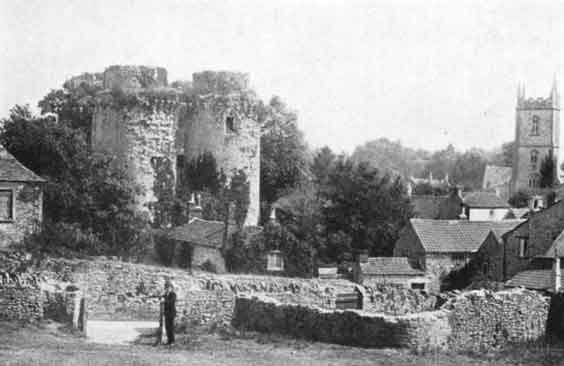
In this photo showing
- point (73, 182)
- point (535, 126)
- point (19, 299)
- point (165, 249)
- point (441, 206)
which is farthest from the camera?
point (535, 126)

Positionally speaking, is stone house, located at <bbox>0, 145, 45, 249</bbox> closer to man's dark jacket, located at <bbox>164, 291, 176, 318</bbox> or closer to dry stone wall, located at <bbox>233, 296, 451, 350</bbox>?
dry stone wall, located at <bbox>233, 296, 451, 350</bbox>

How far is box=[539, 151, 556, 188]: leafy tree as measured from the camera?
11906 cm

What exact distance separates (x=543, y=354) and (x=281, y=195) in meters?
33.9

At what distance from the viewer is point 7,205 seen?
107 feet

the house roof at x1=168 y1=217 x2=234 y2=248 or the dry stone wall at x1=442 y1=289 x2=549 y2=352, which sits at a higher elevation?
the house roof at x1=168 y1=217 x2=234 y2=248

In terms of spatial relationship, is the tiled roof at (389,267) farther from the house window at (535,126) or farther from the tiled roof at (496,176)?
the tiled roof at (496,176)

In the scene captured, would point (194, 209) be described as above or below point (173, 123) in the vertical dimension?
below

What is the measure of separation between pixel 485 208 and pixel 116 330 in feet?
208

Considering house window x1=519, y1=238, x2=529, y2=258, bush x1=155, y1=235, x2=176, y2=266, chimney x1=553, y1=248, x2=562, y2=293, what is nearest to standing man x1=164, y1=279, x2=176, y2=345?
chimney x1=553, y1=248, x2=562, y2=293

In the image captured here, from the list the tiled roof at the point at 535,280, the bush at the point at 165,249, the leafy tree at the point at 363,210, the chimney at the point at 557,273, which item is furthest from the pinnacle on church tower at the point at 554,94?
the chimney at the point at 557,273

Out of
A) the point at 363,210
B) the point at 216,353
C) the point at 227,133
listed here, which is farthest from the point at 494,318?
the point at 363,210

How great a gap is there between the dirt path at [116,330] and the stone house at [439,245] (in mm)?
24687

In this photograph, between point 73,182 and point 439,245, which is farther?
point 439,245

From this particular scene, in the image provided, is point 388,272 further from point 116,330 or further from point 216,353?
point 216,353
